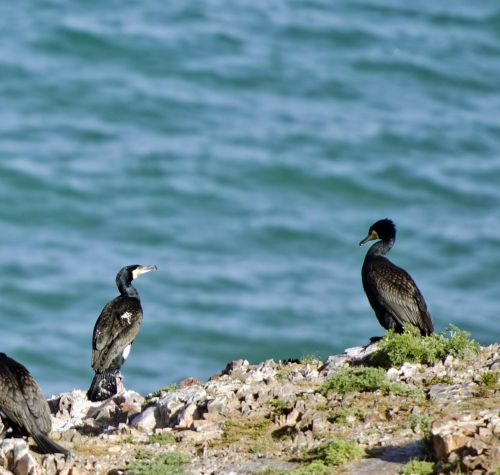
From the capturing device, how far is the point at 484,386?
39.9 ft

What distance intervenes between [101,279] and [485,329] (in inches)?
368

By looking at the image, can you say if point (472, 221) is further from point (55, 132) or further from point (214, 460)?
point (214, 460)

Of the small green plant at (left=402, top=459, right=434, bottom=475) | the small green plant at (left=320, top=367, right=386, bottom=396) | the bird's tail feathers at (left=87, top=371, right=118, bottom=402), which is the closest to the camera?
the small green plant at (left=402, top=459, right=434, bottom=475)

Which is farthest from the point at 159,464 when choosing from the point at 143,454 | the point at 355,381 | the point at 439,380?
the point at 439,380

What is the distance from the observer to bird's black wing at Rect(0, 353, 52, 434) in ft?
39.9

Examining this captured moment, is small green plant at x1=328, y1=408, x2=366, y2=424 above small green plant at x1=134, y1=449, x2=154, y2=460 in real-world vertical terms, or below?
above

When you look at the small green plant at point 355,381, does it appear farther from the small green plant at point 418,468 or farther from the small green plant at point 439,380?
the small green plant at point 418,468

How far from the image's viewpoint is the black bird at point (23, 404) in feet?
39.7

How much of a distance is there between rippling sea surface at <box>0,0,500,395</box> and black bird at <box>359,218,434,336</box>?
49.9 feet

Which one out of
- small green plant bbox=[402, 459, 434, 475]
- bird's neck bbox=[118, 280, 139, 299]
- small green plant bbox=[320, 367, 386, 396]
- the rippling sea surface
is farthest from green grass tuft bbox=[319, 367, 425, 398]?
the rippling sea surface

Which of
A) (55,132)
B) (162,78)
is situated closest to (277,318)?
(55,132)

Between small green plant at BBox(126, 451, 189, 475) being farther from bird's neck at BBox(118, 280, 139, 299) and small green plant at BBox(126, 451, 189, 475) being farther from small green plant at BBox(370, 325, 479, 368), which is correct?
bird's neck at BBox(118, 280, 139, 299)

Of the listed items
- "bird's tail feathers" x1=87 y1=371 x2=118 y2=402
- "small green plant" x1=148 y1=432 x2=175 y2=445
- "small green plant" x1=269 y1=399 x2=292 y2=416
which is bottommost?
"small green plant" x1=148 y1=432 x2=175 y2=445

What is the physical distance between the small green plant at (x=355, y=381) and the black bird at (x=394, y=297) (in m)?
2.45
